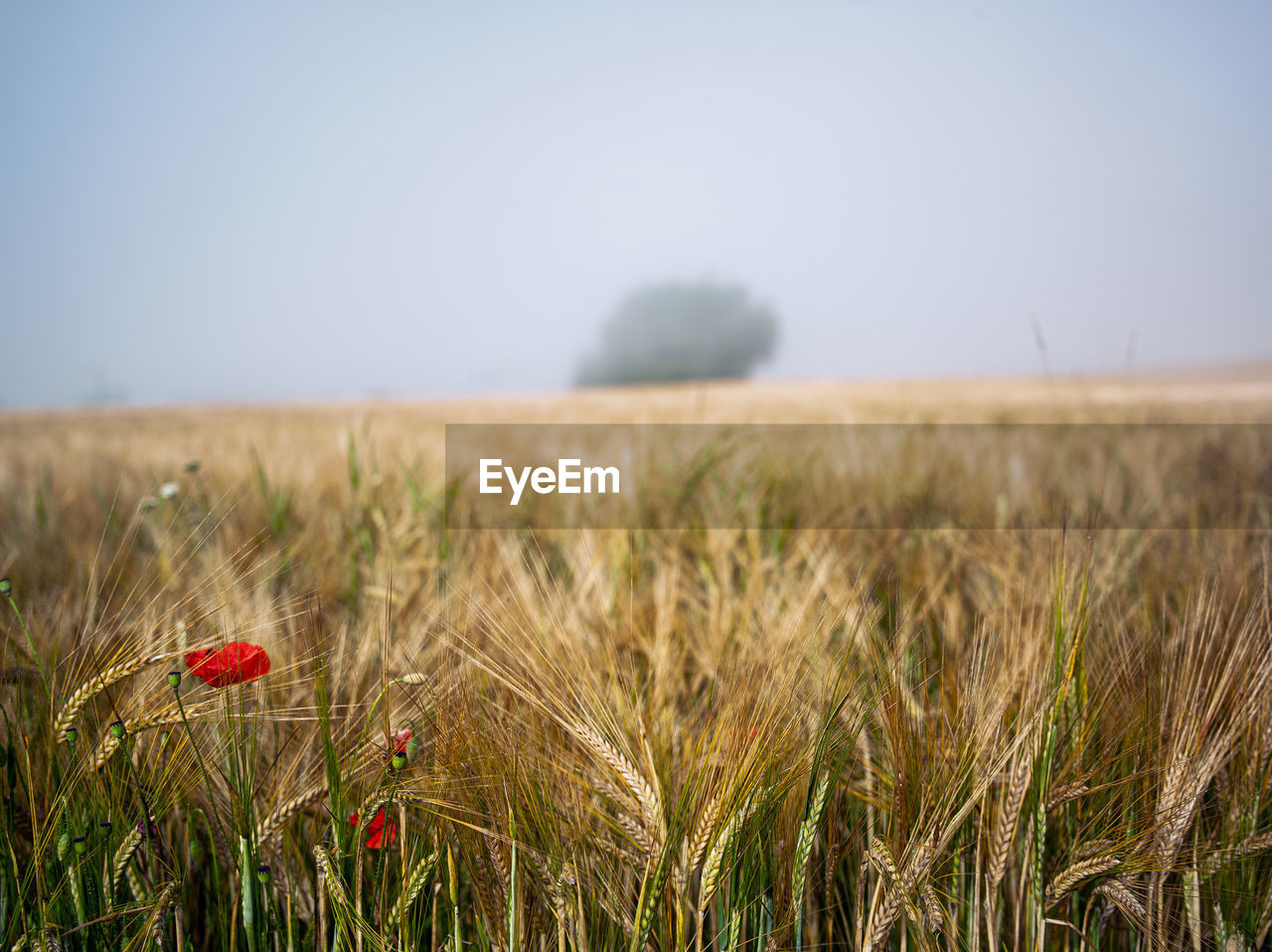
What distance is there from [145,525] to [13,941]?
166cm

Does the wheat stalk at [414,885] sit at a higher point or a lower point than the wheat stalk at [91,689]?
lower

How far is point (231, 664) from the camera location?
583 millimetres

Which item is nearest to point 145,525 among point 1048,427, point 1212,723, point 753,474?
point 753,474

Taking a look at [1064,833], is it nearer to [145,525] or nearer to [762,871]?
[762,871]

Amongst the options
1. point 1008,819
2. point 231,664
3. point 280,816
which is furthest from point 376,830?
point 1008,819

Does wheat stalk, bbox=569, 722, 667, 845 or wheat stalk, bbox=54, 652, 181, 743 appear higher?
wheat stalk, bbox=54, 652, 181, 743

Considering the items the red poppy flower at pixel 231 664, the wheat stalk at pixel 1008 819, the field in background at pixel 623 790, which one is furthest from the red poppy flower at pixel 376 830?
the wheat stalk at pixel 1008 819

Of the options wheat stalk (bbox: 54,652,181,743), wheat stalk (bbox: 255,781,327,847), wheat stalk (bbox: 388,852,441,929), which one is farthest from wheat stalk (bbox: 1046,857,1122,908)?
wheat stalk (bbox: 54,652,181,743)

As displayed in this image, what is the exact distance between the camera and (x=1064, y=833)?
712mm

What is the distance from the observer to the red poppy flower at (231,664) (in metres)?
0.58

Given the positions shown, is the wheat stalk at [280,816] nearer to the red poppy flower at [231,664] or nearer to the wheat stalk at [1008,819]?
the red poppy flower at [231,664]

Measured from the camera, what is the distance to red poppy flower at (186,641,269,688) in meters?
0.58

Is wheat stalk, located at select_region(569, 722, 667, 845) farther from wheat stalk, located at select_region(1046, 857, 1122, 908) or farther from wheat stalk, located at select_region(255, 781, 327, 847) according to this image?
wheat stalk, located at select_region(1046, 857, 1122, 908)

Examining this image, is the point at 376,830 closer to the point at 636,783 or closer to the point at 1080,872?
the point at 636,783
